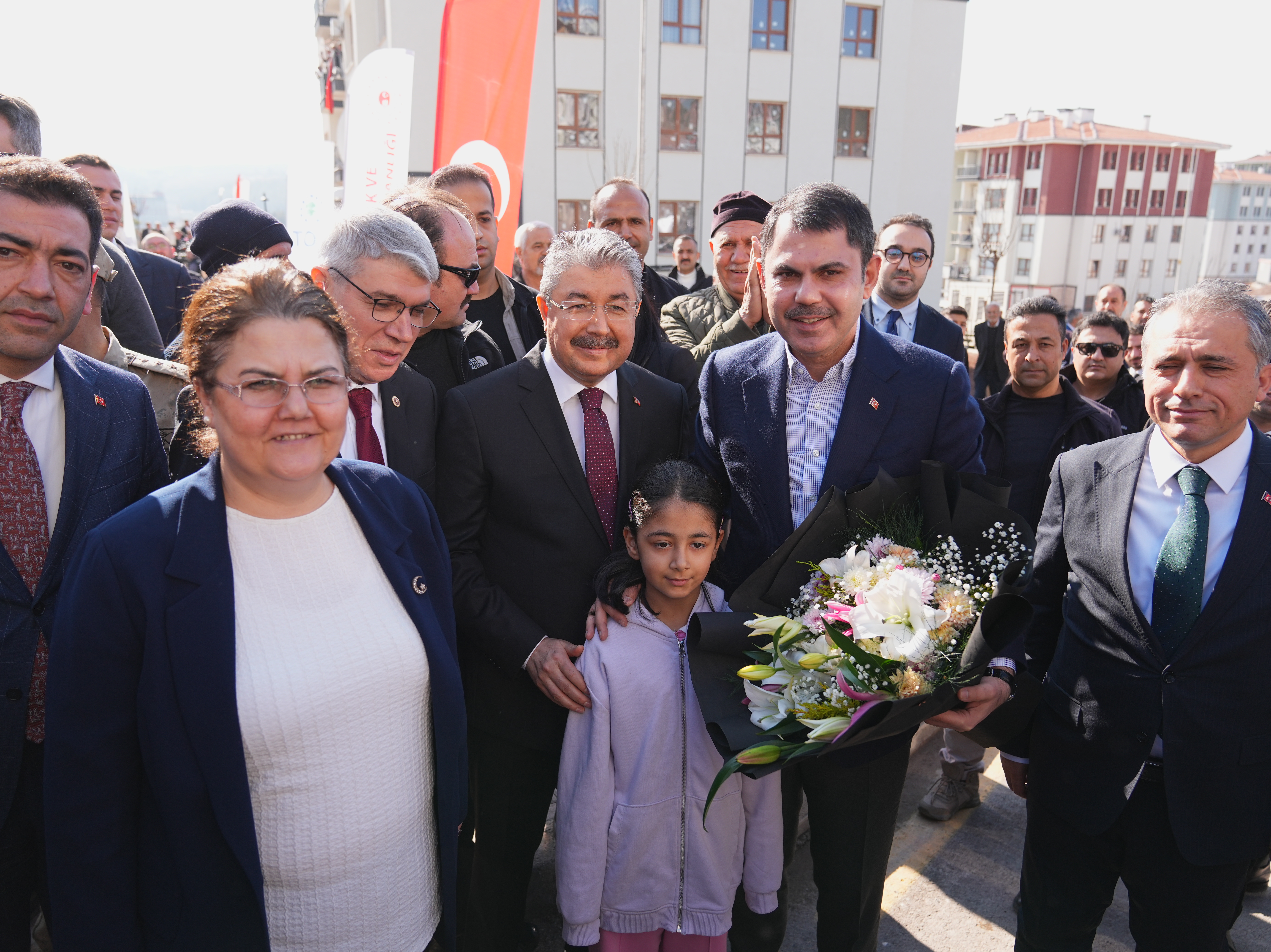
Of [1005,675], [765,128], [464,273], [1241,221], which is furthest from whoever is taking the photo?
[1241,221]

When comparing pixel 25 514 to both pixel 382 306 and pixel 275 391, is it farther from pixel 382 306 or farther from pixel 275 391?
pixel 382 306

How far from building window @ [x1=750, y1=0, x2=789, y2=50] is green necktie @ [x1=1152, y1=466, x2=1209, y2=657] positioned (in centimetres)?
2712

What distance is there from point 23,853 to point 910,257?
5.26 metres

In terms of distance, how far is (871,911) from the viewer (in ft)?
8.53

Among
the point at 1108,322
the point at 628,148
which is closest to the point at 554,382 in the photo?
the point at 1108,322

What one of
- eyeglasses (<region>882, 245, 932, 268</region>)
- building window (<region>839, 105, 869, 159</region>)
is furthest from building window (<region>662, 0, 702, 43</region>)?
eyeglasses (<region>882, 245, 932, 268</region>)

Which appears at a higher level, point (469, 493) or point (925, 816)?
point (469, 493)

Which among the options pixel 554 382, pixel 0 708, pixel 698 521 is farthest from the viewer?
pixel 554 382

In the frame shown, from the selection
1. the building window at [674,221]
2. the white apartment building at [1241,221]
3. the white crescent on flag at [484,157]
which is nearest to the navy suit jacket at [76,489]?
the white crescent on flag at [484,157]

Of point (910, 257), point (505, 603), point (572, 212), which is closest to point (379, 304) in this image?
point (505, 603)

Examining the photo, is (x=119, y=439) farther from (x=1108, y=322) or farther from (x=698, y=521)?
(x=1108, y=322)

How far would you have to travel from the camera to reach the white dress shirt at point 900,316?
5.34 m

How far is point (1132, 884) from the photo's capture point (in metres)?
2.50

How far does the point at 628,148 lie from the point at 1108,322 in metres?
21.9
